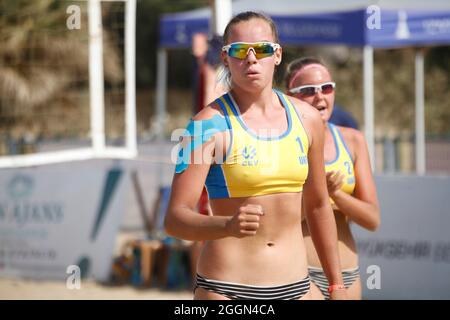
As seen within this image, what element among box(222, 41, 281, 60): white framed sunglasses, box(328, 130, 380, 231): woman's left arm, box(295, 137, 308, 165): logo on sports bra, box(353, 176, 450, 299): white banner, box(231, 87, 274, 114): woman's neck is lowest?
box(353, 176, 450, 299): white banner

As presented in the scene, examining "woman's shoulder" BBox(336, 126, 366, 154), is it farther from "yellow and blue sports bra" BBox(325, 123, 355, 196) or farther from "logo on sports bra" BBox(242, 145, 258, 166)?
"logo on sports bra" BBox(242, 145, 258, 166)

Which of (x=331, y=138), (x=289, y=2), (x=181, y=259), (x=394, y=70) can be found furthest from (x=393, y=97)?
(x=331, y=138)

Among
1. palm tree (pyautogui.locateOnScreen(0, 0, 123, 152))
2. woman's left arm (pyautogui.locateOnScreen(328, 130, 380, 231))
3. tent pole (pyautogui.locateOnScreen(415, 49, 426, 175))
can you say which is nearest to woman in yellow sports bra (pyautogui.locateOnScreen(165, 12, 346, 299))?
woman's left arm (pyautogui.locateOnScreen(328, 130, 380, 231))

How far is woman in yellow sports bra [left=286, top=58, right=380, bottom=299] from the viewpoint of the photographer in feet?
14.6

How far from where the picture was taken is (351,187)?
457cm

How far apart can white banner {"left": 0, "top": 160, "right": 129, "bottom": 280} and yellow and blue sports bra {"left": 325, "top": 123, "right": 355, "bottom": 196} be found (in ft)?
18.5

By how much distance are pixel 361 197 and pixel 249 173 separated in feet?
4.73

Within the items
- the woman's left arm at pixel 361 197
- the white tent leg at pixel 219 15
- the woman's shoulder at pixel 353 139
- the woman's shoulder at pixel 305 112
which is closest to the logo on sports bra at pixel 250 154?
the woman's shoulder at pixel 305 112

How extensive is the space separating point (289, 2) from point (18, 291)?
21.4ft

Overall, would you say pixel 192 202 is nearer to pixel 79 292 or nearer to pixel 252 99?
pixel 252 99

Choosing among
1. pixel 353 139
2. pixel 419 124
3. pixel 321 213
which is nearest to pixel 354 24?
pixel 419 124

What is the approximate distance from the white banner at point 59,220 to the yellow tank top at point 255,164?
6785 mm

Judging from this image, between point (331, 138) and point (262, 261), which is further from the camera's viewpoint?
point (331, 138)
